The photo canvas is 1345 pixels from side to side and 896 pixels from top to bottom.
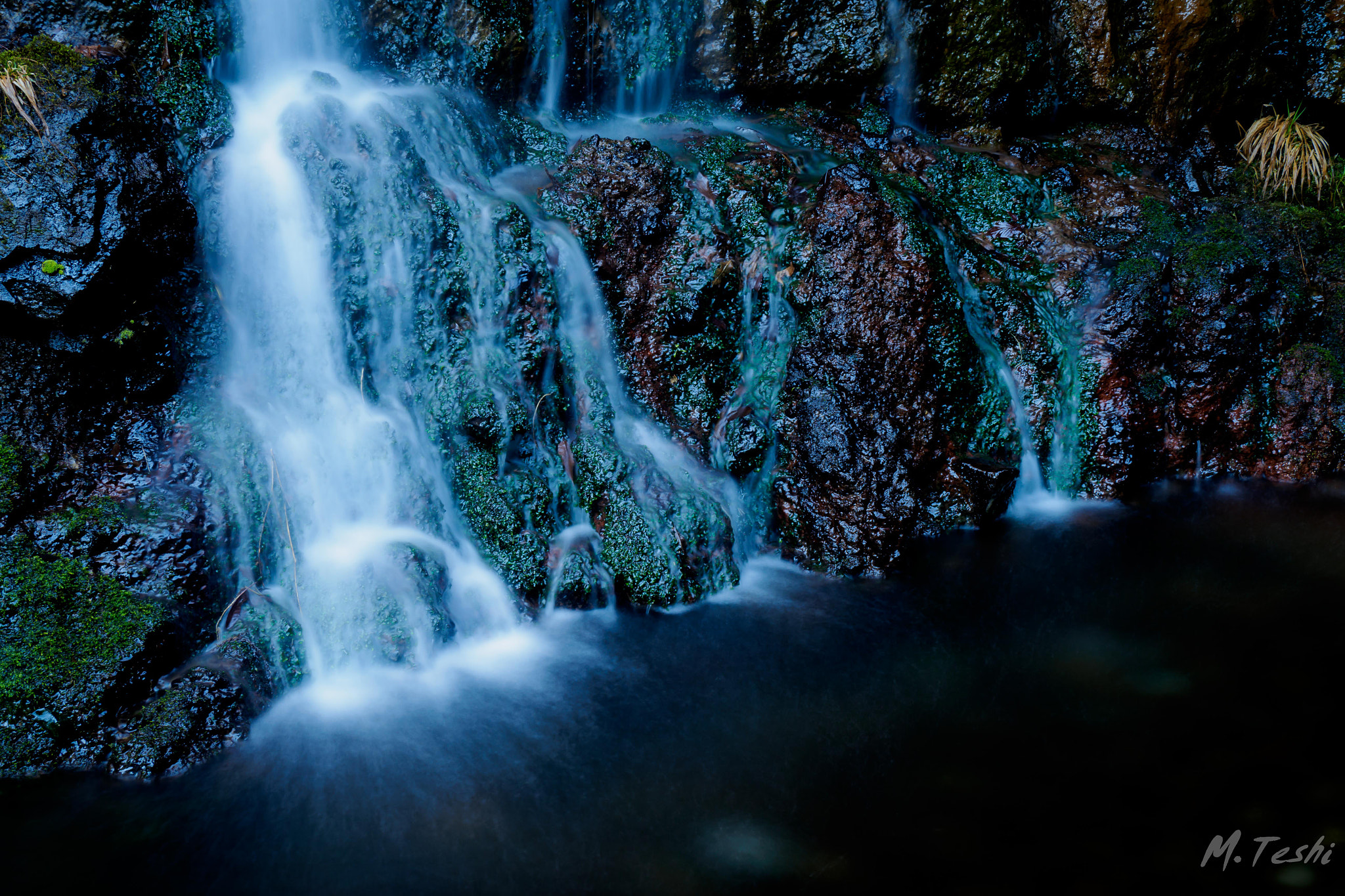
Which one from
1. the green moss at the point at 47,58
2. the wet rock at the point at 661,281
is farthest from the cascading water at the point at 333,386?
the wet rock at the point at 661,281

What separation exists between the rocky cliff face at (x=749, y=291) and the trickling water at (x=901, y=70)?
0.11 meters

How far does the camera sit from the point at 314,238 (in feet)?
20.7

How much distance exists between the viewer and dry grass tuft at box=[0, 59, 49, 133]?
5.07 meters

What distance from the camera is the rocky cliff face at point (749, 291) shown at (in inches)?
199

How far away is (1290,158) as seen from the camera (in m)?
9.09

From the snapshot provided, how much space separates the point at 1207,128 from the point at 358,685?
10.5 m

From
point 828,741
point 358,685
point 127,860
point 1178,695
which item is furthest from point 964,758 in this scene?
point 127,860

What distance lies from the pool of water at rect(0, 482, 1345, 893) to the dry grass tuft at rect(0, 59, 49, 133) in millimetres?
3788

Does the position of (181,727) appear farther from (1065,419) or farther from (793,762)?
(1065,419)

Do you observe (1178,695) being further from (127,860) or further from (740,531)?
(127,860)

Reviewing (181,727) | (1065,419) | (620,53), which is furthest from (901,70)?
(181,727)

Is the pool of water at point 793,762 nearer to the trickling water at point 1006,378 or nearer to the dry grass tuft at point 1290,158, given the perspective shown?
the trickling water at point 1006,378

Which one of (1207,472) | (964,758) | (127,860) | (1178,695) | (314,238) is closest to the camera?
(127,860)

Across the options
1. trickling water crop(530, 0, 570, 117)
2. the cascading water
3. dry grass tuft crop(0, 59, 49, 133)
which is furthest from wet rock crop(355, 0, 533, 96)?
dry grass tuft crop(0, 59, 49, 133)
